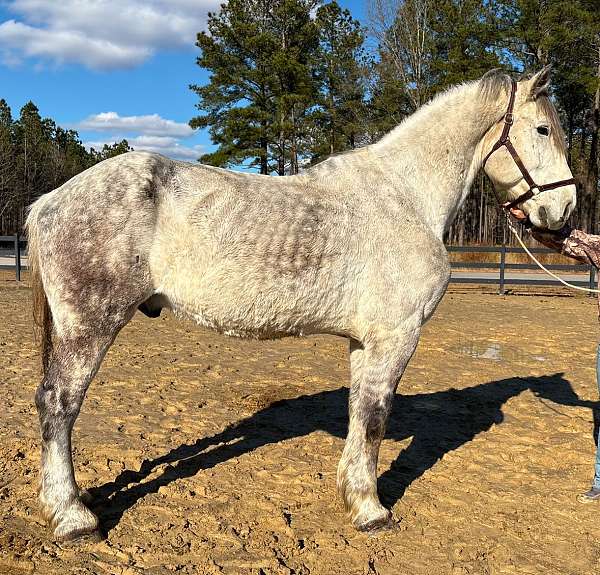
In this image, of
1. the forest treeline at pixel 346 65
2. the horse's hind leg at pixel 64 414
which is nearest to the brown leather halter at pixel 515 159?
the horse's hind leg at pixel 64 414

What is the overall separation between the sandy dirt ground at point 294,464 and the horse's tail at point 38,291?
99 cm

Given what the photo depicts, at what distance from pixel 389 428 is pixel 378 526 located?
1779 mm

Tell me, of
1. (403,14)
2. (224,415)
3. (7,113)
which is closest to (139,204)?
(224,415)

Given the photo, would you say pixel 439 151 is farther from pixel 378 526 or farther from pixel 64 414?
pixel 64 414

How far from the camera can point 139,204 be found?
8.90ft

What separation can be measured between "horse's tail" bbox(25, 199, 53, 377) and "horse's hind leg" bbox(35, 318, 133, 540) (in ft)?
0.85

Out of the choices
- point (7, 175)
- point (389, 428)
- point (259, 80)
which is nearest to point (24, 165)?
point (7, 175)

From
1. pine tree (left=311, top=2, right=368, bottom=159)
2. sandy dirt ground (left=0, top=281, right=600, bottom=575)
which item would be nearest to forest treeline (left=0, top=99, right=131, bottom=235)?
pine tree (left=311, top=2, right=368, bottom=159)

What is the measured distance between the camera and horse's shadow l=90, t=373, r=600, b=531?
3535 mm

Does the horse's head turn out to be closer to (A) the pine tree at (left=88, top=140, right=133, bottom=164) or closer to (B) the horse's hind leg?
(B) the horse's hind leg

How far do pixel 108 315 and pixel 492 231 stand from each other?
42.0m

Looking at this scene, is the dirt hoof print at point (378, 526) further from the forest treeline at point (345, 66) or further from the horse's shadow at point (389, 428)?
the forest treeline at point (345, 66)

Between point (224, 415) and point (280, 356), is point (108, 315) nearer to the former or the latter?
point (224, 415)

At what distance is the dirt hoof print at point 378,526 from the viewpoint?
3031mm
